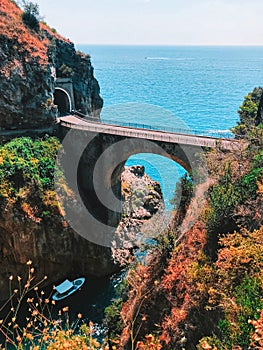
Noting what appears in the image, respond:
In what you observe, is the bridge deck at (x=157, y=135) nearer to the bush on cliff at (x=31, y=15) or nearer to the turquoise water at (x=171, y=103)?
the bush on cliff at (x=31, y=15)

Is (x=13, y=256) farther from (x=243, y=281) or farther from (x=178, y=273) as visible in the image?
(x=243, y=281)

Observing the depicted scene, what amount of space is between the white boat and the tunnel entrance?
65.6 ft

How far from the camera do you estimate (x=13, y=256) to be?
3025cm

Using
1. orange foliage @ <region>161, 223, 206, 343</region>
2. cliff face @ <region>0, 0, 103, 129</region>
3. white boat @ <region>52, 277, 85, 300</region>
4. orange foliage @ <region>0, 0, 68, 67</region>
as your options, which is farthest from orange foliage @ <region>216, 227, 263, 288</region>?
orange foliage @ <region>0, 0, 68, 67</region>

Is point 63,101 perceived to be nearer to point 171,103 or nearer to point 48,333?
point 48,333

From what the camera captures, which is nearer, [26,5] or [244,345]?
[244,345]

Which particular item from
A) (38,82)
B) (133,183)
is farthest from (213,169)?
(133,183)

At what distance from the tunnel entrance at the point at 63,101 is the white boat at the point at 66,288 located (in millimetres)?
19992

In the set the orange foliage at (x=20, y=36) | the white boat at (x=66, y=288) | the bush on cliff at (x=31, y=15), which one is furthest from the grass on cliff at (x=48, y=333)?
the bush on cliff at (x=31, y=15)

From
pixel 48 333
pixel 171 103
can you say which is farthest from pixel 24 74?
pixel 171 103

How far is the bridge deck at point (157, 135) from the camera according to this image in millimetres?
26220

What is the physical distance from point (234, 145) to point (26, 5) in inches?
1151

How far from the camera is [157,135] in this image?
2964 cm

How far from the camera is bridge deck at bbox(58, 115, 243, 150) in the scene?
86.0 feet
